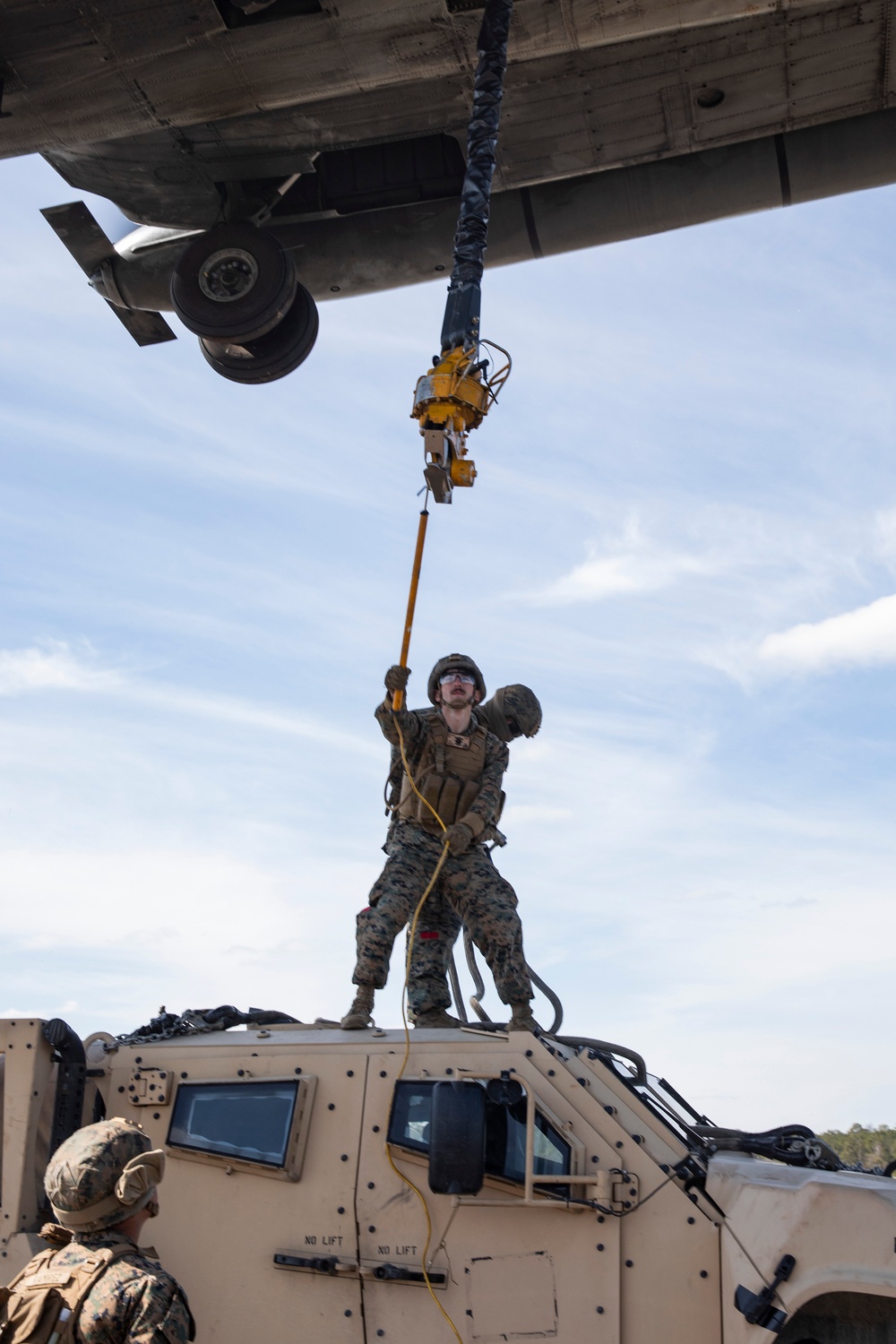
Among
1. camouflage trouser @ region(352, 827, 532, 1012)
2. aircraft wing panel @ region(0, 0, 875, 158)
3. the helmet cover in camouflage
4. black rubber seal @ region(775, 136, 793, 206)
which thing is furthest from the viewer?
black rubber seal @ region(775, 136, 793, 206)

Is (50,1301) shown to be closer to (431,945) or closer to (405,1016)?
(405,1016)

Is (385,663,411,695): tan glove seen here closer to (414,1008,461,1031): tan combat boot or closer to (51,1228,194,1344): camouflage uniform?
(414,1008,461,1031): tan combat boot

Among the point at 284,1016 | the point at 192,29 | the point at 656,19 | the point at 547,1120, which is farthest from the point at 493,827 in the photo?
the point at 192,29

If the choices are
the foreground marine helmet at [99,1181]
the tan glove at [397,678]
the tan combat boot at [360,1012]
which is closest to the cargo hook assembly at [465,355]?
the tan glove at [397,678]

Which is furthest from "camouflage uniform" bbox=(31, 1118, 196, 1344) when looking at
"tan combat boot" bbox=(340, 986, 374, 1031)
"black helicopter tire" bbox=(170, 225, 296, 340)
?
"black helicopter tire" bbox=(170, 225, 296, 340)

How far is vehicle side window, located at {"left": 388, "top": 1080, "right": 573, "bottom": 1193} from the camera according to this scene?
494 centimetres

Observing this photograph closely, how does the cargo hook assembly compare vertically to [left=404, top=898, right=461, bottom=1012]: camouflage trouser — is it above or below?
above

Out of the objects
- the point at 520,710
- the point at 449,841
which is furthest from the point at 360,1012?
the point at 520,710

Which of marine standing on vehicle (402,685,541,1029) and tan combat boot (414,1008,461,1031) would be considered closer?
tan combat boot (414,1008,461,1031)

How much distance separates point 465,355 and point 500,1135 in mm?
4171

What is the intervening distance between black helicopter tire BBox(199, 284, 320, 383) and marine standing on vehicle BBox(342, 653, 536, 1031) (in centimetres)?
652

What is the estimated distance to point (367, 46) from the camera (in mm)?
11164

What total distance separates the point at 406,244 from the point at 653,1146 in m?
10.0

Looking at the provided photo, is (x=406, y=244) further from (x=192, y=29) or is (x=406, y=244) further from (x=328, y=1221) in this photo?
(x=328, y=1221)
